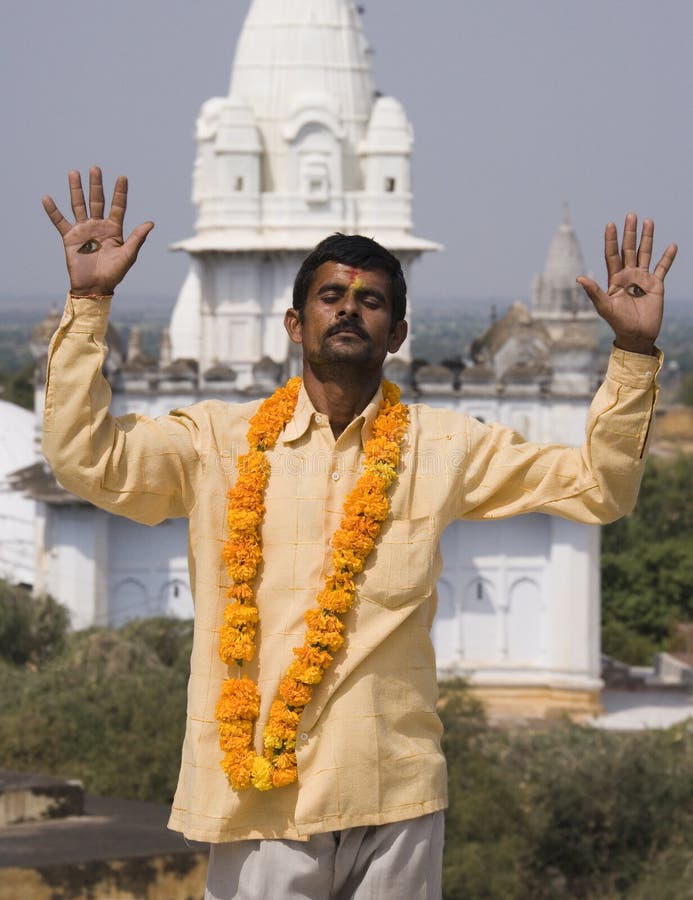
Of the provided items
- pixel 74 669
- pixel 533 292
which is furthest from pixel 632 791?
pixel 533 292

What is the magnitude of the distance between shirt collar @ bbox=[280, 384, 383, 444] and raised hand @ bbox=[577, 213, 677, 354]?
1.75 ft

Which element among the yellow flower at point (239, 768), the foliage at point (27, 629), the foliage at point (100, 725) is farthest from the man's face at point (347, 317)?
the foliage at point (27, 629)

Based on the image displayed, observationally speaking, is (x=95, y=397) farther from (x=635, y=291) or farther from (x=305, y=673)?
(x=635, y=291)

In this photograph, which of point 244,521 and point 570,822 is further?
point 570,822

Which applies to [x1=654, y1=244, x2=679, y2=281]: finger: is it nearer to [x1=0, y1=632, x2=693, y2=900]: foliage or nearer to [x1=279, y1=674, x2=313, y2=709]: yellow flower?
[x1=279, y1=674, x2=313, y2=709]: yellow flower

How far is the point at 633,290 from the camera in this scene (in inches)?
208

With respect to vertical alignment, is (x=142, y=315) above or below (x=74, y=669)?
above

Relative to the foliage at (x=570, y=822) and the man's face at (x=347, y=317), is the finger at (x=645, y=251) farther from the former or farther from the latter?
the foliage at (x=570, y=822)

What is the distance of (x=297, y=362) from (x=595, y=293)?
26.2 metres

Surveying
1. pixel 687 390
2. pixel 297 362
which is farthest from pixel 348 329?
pixel 687 390

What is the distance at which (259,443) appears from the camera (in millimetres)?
5395

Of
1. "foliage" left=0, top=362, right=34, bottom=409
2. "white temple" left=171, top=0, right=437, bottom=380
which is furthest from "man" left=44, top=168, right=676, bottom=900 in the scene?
"foliage" left=0, top=362, right=34, bottom=409

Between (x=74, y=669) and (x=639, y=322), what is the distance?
1985 cm

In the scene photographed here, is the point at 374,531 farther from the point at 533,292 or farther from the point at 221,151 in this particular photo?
the point at 533,292
